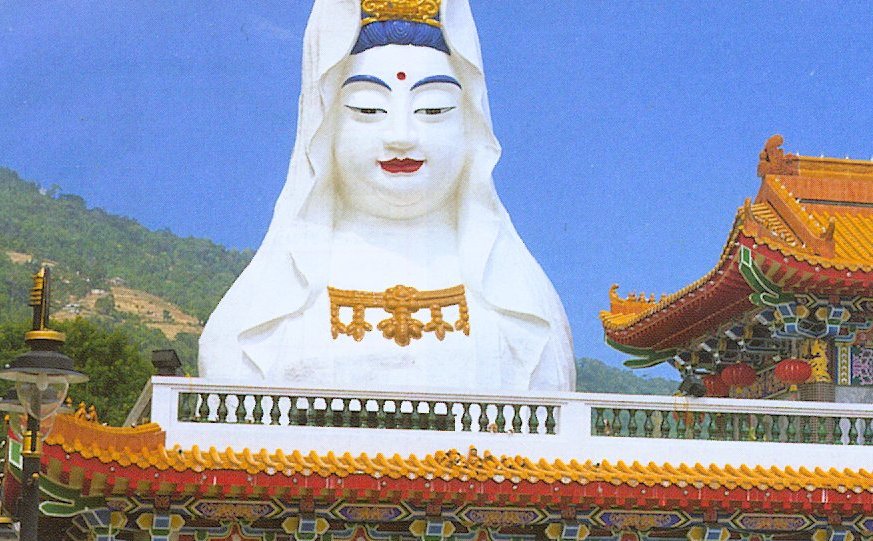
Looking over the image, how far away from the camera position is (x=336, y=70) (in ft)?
56.8

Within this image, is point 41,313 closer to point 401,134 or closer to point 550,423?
point 550,423

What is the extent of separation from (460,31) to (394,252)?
2.52 meters

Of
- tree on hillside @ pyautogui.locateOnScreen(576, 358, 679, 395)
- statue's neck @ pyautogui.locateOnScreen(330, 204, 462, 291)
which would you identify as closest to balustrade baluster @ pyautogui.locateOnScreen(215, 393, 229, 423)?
statue's neck @ pyautogui.locateOnScreen(330, 204, 462, 291)

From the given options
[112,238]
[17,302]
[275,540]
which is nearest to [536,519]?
[275,540]

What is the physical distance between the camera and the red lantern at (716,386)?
776 inches

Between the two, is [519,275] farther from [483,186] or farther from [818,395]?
[818,395]

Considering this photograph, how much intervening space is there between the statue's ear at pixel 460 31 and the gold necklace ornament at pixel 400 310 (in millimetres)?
2570

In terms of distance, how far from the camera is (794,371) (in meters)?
17.0

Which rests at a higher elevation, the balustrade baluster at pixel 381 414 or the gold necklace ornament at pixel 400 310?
the gold necklace ornament at pixel 400 310

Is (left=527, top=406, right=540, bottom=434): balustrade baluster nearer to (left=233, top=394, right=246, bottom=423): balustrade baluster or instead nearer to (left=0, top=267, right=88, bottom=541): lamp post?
(left=233, top=394, right=246, bottom=423): balustrade baluster

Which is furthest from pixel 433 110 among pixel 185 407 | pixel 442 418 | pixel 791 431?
pixel 791 431

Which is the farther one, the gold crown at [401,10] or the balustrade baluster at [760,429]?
the gold crown at [401,10]

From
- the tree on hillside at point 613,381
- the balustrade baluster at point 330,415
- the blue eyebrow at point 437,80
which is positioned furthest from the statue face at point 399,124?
the tree on hillside at point 613,381

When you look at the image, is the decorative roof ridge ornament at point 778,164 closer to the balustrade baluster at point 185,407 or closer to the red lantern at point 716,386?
the red lantern at point 716,386
